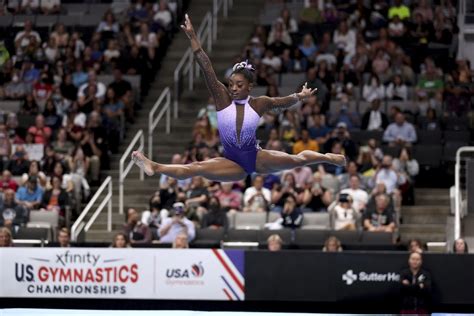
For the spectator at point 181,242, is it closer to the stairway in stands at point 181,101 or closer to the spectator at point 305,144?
the stairway in stands at point 181,101

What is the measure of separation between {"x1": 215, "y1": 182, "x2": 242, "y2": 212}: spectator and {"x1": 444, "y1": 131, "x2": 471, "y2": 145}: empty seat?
3649 millimetres

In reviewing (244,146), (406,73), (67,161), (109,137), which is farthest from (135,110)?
(244,146)

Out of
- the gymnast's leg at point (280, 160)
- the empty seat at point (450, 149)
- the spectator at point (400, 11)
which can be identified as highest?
the spectator at point (400, 11)

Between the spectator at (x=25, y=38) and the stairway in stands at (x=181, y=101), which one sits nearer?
the stairway in stands at (x=181, y=101)

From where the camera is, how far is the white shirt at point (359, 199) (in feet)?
62.6

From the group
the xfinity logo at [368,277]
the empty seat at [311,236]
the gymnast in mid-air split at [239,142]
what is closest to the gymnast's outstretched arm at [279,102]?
the gymnast in mid-air split at [239,142]

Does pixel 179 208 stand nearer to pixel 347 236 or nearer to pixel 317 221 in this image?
pixel 317 221

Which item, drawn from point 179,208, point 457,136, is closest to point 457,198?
point 457,136

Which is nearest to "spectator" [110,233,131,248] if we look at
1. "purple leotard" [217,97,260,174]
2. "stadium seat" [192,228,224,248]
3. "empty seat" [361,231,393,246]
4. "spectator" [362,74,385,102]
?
"stadium seat" [192,228,224,248]

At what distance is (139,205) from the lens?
21.2 meters

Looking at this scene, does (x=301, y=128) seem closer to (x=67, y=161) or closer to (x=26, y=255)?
(x=67, y=161)

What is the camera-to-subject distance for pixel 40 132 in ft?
70.6

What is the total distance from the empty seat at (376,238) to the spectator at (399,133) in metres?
2.54

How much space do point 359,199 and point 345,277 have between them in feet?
6.26
